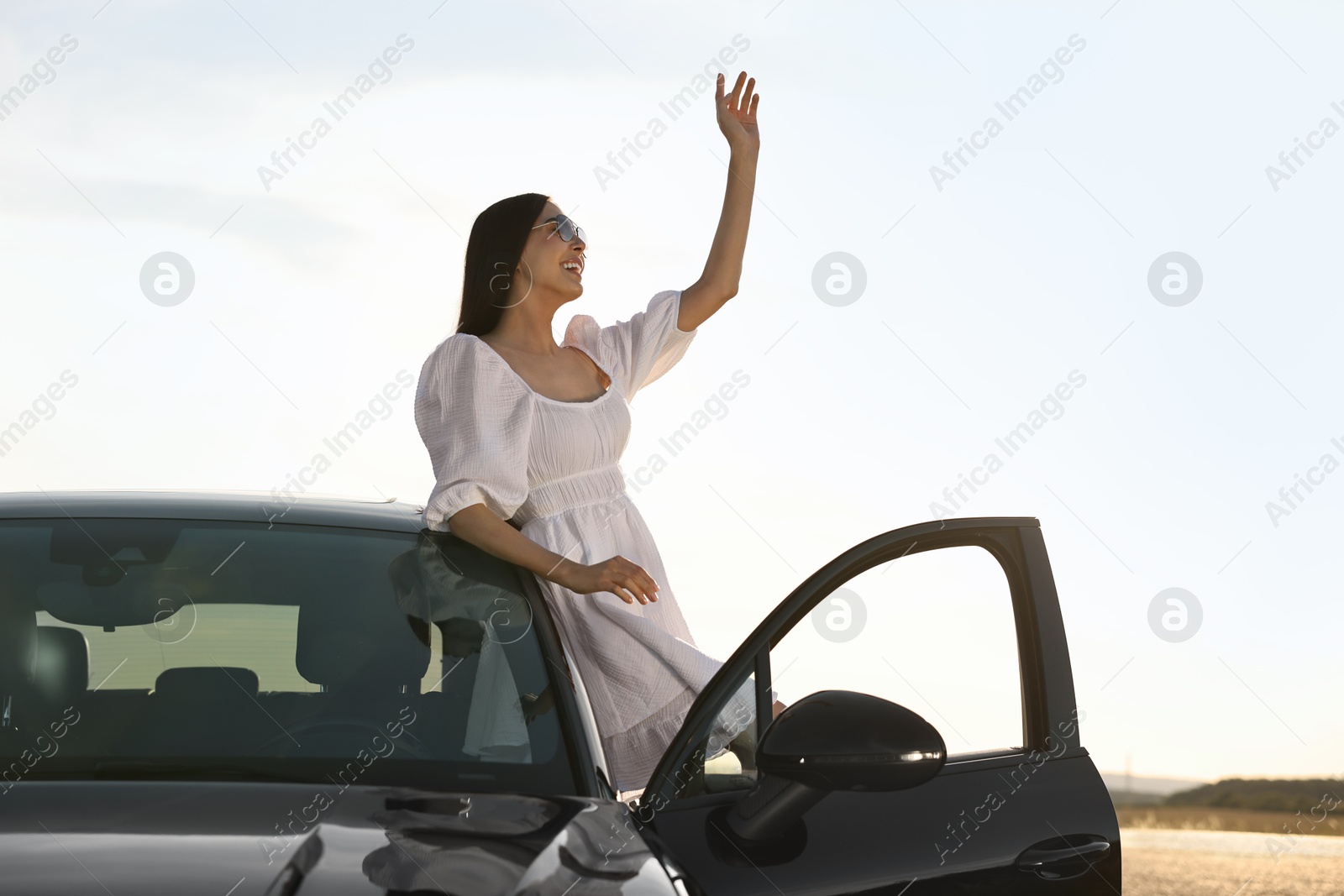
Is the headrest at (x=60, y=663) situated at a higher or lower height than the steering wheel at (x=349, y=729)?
higher

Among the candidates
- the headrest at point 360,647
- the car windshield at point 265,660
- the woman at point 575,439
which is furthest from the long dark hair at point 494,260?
the headrest at point 360,647

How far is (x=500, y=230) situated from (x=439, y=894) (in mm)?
2324

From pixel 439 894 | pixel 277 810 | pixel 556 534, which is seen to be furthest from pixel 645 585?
pixel 439 894

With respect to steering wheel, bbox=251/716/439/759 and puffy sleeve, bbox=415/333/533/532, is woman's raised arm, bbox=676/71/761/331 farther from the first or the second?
steering wheel, bbox=251/716/439/759

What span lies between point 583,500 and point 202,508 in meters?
1.00

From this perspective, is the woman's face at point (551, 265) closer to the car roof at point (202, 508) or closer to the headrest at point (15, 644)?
the car roof at point (202, 508)

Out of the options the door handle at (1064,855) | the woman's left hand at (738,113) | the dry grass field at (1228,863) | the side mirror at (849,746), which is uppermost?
the woman's left hand at (738,113)

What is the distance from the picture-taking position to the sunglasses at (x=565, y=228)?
359 centimetres

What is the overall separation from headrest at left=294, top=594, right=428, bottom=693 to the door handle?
1055 mm

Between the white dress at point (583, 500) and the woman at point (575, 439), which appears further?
the white dress at point (583, 500)

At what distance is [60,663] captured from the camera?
2.28 meters

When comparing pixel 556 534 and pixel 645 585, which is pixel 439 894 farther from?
pixel 556 534

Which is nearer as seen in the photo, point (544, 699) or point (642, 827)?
point (642, 827)

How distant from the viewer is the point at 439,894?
5.05 ft
